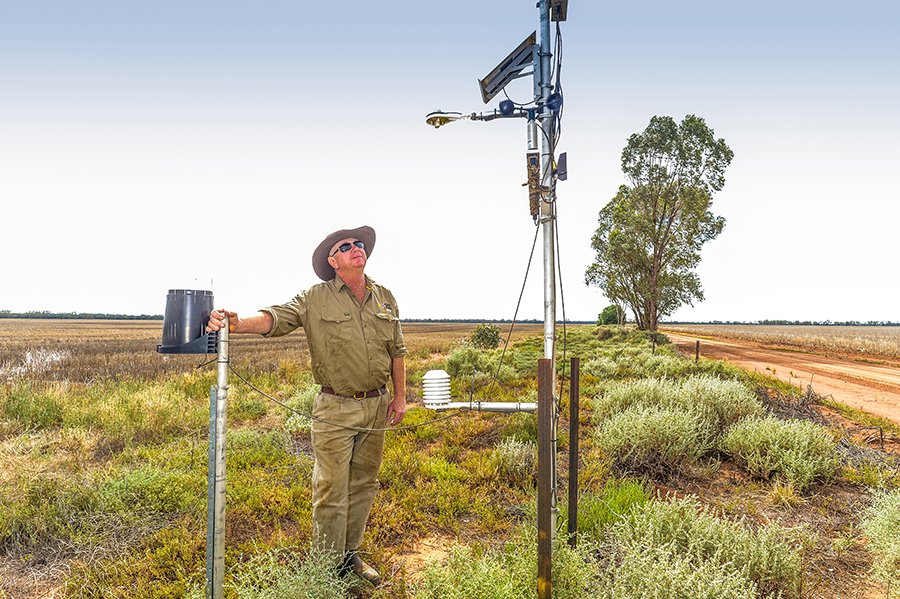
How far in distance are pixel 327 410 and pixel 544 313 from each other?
1.85 meters

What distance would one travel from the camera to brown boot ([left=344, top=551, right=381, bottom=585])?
351cm

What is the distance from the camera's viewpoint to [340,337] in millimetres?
3516

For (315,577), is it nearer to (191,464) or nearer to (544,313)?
(544,313)

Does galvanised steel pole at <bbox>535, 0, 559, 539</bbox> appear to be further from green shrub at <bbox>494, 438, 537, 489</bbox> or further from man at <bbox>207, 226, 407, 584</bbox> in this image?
green shrub at <bbox>494, 438, 537, 489</bbox>

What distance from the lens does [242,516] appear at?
452 cm

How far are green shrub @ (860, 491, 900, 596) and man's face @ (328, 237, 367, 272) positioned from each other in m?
4.52

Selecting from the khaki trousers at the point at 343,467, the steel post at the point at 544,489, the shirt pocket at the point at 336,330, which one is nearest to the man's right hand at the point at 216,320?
the shirt pocket at the point at 336,330

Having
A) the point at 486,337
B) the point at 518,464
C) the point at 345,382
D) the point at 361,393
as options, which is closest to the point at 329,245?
the point at 345,382

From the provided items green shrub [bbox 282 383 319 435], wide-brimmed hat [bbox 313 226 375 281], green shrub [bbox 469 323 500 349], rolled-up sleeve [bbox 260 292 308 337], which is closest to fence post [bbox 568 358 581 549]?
wide-brimmed hat [bbox 313 226 375 281]

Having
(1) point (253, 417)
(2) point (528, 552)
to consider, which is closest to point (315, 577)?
(2) point (528, 552)

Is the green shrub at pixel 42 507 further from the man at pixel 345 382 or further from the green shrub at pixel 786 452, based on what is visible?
the green shrub at pixel 786 452

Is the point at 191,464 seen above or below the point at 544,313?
below

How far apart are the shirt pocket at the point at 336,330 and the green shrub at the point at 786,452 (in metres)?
5.30

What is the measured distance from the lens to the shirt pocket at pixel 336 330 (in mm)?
3506
